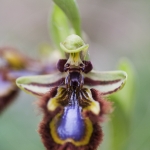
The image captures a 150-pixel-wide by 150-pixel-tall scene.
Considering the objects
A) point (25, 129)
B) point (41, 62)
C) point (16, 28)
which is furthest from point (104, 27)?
point (41, 62)

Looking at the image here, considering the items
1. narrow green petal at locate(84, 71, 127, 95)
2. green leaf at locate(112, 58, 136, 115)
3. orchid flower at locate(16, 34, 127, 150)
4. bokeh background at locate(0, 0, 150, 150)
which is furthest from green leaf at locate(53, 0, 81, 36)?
bokeh background at locate(0, 0, 150, 150)

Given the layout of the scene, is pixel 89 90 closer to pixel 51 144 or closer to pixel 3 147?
pixel 51 144

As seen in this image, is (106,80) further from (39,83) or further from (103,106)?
(39,83)

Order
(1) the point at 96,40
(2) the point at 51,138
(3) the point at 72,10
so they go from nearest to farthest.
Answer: (2) the point at 51,138, (3) the point at 72,10, (1) the point at 96,40

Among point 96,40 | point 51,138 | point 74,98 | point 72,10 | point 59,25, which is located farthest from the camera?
point 96,40

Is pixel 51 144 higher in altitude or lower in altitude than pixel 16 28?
lower

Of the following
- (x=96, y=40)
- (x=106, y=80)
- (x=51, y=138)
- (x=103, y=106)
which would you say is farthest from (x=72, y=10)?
(x=96, y=40)

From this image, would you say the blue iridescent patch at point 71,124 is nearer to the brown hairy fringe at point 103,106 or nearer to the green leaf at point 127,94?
the brown hairy fringe at point 103,106
